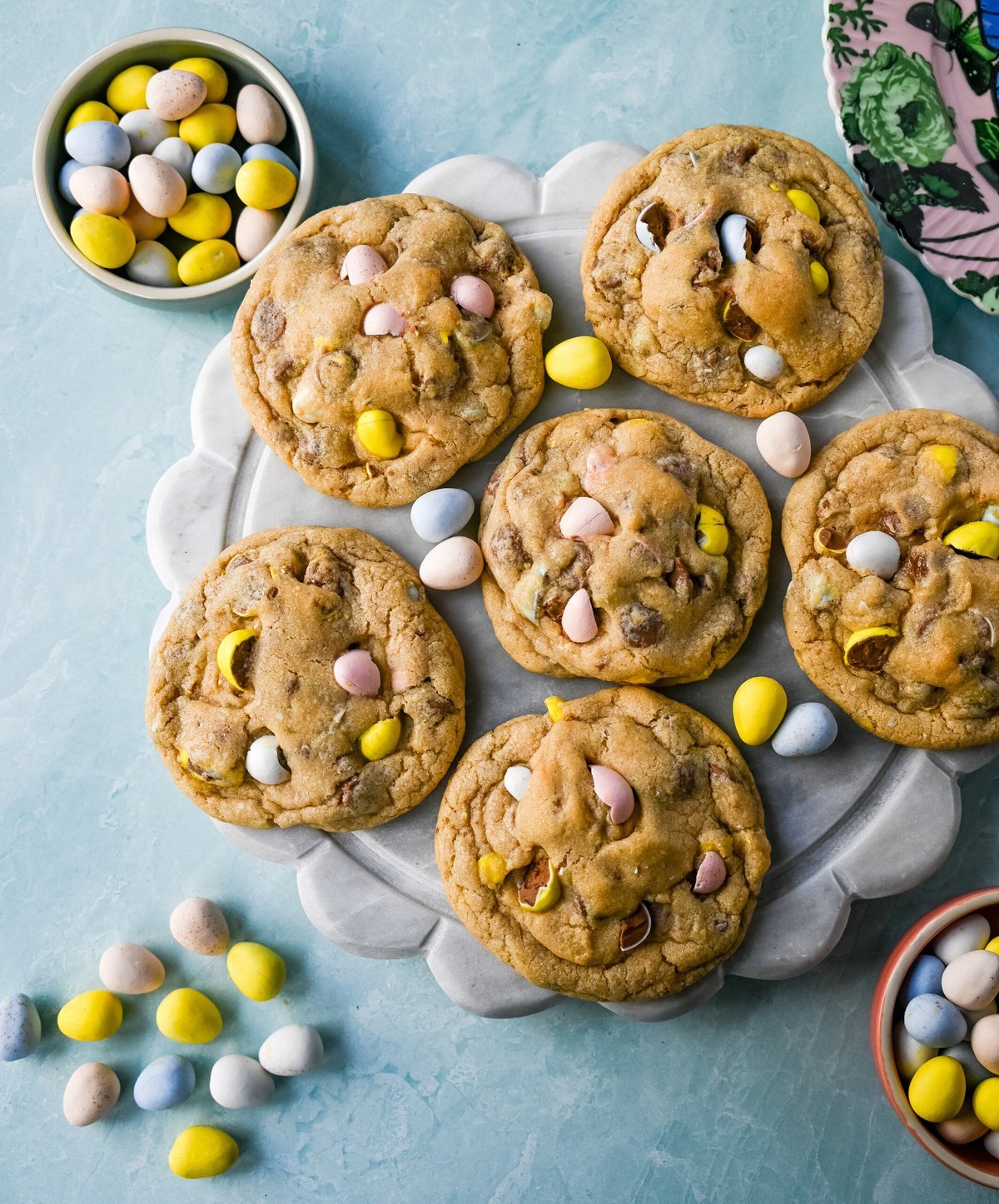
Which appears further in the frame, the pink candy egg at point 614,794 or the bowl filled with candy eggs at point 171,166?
the bowl filled with candy eggs at point 171,166

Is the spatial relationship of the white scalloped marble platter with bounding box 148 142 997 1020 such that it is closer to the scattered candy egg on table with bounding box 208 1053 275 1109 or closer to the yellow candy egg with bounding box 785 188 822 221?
the yellow candy egg with bounding box 785 188 822 221

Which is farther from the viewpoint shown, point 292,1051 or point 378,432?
point 292,1051

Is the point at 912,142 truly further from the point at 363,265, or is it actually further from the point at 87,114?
the point at 87,114

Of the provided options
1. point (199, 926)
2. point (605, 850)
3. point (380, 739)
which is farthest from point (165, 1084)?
point (605, 850)

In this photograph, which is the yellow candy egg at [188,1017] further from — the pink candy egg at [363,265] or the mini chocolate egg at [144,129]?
the mini chocolate egg at [144,129]

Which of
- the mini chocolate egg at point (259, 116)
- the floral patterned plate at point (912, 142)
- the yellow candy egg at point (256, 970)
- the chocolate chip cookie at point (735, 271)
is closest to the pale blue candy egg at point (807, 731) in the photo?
the chocolate chip cookie at point (735, 271)

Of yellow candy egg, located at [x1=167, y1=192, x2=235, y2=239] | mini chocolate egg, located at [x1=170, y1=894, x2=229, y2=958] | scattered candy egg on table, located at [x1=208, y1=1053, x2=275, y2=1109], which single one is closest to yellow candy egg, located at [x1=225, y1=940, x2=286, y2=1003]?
mini chocolate egg, located at [x1=170, y1=894, x2=229, y2=958]
